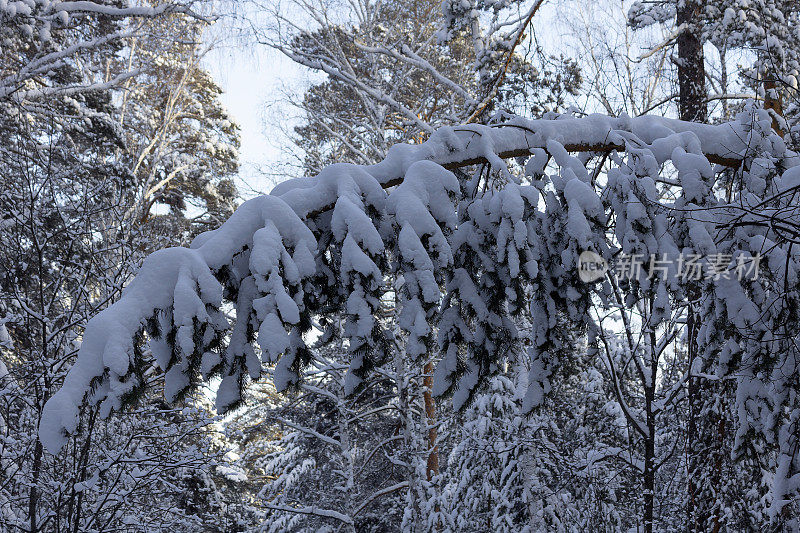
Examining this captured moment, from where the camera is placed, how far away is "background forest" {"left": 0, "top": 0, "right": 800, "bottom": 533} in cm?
274

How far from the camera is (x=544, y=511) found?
920cm

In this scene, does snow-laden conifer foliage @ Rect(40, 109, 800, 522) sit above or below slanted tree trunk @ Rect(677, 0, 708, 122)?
below

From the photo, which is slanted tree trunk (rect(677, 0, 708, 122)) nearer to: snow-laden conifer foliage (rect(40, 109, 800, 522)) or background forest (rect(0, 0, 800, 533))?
background forest (rect(0, 0, 800, 533))

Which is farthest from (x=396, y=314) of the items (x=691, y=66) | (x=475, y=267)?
(x=475, y=267)

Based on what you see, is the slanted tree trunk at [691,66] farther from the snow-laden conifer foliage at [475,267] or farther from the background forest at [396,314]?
the snow-laden conifer foliage at [475,267]

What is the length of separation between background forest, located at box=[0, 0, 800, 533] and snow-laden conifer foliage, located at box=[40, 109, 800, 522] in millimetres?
25

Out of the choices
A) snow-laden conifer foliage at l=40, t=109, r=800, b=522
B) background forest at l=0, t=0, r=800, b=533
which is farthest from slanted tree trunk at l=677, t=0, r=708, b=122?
snow-laden conifer foliage at l=40, t=109, r=800, b=522

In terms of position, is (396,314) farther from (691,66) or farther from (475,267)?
(475,267)

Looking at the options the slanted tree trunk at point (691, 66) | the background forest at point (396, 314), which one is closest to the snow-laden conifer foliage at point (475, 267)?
the background forest at point (396, 314)

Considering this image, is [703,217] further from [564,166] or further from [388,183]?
[388,183]

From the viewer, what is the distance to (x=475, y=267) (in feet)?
8.93

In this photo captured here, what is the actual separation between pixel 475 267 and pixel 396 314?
22.3 feet

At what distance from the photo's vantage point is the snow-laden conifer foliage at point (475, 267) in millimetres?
2180

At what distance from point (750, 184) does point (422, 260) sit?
1.77 meters
